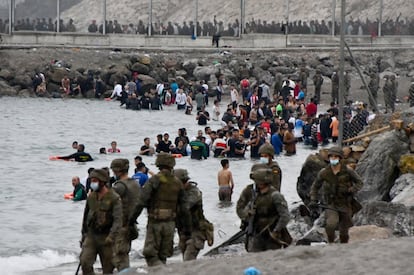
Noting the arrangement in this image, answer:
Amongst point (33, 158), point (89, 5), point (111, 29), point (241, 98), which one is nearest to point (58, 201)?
point (33, 158)

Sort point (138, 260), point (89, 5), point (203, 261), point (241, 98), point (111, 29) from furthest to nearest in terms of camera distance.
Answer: point (89, 5)
point (111, 29)
point (241, 98)
point (138, 260)
point (203, 261)

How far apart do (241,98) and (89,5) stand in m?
104

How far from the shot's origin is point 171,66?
65312 mm

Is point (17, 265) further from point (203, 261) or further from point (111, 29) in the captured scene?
point (111, 29)

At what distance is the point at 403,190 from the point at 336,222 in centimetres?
385

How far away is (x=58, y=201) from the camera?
93.8 feet

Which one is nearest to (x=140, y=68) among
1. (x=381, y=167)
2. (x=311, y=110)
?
(x=311, y=110)

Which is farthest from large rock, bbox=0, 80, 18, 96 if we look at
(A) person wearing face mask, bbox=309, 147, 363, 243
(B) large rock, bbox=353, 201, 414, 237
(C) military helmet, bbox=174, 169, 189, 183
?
(C) military helmet, bbox=174, 169, 189, 183

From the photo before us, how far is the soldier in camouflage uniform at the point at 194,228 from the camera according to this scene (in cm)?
1521

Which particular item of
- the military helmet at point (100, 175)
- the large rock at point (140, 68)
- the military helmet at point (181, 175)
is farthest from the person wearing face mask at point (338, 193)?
the large rock at point (140, 68)

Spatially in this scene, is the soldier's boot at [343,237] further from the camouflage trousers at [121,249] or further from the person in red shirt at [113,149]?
the person in red shirt at [113,149]

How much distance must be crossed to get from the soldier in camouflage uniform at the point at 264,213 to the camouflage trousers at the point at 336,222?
1.57m

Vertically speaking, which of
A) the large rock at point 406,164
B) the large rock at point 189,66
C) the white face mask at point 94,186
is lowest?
the large rock at point 189,66

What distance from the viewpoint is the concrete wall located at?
6938cm
